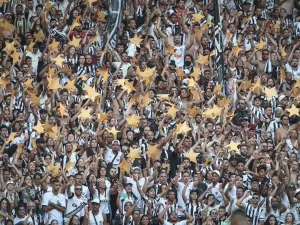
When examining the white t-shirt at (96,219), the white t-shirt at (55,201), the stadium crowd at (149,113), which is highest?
the stadium crowd at (149,113)

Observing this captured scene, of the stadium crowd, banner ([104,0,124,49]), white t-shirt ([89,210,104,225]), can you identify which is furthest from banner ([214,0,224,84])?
white t-shirt ([89,210,104,225])

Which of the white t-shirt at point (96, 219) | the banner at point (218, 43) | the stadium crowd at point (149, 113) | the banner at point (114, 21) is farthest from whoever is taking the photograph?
the banner at point (114, 21)

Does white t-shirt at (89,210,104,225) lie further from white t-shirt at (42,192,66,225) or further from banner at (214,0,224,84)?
banner at (214,0,224,84)

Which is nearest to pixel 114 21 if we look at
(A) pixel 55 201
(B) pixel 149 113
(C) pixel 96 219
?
(B) pixel 149 113

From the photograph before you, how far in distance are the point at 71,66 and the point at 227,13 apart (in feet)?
12.5

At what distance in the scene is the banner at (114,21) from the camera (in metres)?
32.3

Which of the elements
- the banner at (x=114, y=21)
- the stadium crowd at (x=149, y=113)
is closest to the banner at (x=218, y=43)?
the stadium crowd at (x=149, y=113)

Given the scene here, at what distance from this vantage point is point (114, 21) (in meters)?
32.6

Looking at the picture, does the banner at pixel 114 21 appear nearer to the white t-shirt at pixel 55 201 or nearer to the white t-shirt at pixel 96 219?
the white t-shirt at pixel 55 201

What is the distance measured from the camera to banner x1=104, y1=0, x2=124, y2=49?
1272 inches

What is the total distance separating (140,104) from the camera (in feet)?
99.8

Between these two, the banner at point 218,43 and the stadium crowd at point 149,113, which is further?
the banner at point 218,43

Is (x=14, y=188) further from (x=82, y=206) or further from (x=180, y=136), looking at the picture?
(x=180, y=136)

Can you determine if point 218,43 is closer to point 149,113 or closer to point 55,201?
point 149,113
